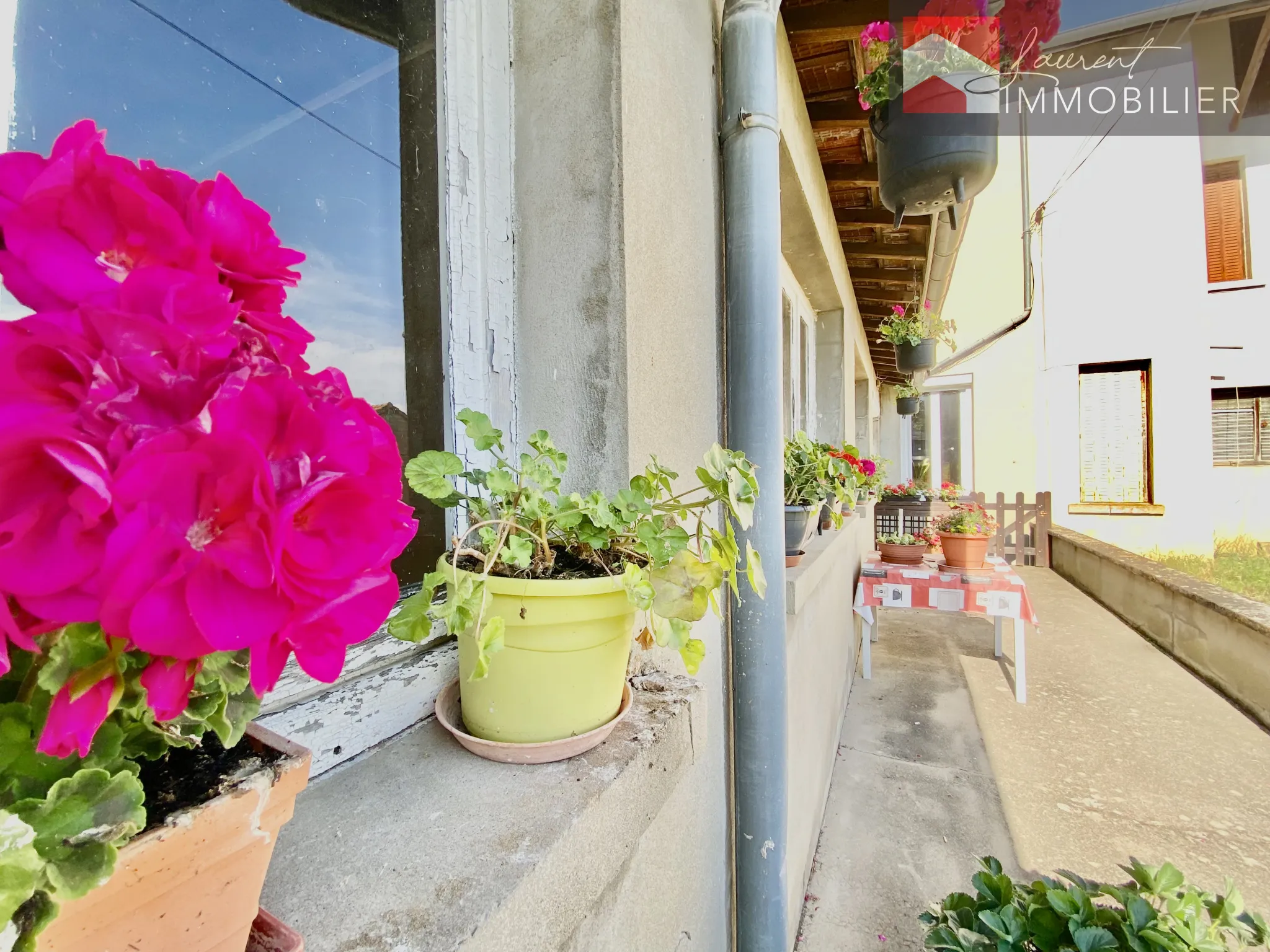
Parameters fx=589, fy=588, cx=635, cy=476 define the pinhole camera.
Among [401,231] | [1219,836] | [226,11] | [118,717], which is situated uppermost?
[226,11]

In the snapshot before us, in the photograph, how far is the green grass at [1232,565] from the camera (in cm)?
638

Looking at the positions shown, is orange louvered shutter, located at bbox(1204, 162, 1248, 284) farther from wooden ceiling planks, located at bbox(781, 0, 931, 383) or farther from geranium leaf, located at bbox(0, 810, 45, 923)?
geranium leaf, located at bbox(0, 810, 45, 923)

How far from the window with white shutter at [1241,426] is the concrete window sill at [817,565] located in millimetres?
7970

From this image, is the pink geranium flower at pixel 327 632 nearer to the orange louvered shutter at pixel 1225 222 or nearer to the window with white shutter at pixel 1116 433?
the window with white shutter at pixel 1116 433

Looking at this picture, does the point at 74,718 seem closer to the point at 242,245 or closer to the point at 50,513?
the point at 50,513

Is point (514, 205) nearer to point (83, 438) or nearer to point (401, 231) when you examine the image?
point (401, 231)

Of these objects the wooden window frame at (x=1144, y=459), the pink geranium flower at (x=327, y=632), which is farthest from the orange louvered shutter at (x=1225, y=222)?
the pink geranium flower at (x=327, y=632)

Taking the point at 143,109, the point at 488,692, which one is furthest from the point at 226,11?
the point at 488,692

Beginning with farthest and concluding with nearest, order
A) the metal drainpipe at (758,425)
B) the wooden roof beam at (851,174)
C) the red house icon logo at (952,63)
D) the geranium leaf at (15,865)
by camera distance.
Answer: the wooden roof beam at (851,174) → the red house icon logo at (952,63) → the metal drainpipe at (758,425) → the geranium leaf at (15,865)

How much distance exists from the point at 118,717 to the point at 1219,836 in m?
3.57

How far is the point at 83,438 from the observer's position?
238 millimetres

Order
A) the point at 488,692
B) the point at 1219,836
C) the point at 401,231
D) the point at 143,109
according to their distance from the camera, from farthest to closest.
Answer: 1. the point at 1219,836
2. the point at 401,231
3. the point at 488,692
4. the point at 143,109

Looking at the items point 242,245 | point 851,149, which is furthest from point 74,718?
point 851,149

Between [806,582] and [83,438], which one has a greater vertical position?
[83,438]
